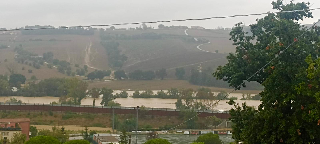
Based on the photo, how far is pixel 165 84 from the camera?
6097 centimetres

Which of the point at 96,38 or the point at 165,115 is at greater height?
the point at 96,38

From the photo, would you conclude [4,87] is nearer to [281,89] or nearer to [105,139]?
[105,139]

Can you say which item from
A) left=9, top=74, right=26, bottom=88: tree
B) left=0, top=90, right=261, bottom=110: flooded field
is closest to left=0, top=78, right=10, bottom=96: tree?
left=0, top=90, right=261, bottom=110: flooded field

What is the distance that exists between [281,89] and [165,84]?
167 feet

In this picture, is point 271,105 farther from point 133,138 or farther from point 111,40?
point 111,40

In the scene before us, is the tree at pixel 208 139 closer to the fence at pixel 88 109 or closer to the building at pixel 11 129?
the building at pixel 11 129

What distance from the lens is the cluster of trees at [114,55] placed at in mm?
78906

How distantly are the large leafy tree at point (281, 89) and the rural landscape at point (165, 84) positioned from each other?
3cm

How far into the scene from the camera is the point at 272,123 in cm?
990

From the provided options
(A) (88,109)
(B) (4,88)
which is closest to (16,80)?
(B) (4,88)

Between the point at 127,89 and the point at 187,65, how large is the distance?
12.2 meters

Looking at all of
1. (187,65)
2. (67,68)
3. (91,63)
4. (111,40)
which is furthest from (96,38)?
(187,65)

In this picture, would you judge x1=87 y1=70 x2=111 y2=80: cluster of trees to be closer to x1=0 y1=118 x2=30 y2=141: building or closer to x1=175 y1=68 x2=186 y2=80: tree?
x1=175 y1=68 x2=186 y2=80: tree

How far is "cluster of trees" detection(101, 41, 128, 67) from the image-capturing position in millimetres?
78906
